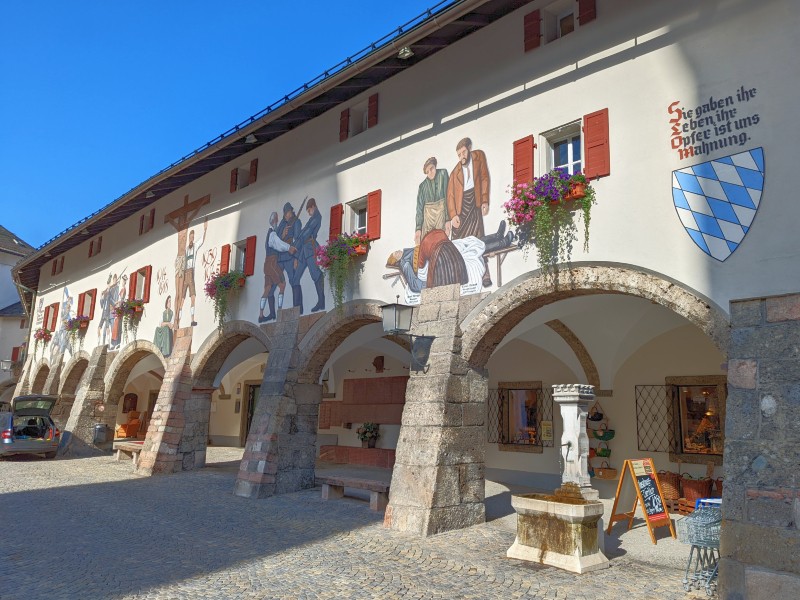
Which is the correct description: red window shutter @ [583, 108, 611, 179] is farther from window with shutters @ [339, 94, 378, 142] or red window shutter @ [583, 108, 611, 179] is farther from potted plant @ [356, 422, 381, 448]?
potted plant @ [356, 422, 381, 448]

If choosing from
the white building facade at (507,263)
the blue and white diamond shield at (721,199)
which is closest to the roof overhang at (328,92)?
the white building facade at (507,263)

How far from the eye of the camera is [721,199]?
612 cm

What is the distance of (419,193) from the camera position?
368 inches

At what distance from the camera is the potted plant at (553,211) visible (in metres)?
7.23

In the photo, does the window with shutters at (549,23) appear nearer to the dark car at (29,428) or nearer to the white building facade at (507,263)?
the white building facade at (507,263)

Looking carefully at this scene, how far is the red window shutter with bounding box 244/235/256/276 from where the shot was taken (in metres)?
12.6

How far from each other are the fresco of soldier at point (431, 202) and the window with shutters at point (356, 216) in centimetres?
161

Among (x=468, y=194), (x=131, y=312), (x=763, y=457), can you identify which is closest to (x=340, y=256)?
(x=468, y=194)

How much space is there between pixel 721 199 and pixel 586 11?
120 inches

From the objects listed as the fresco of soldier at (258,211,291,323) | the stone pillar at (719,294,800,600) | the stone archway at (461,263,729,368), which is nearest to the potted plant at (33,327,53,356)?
the fresco of soldier at (258,211,291,323)

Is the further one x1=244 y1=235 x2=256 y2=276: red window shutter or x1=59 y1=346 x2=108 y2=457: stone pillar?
x1=59 y1=346 x2=108 y2=457: stone pillar

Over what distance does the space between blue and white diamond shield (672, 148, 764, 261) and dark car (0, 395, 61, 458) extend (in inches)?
635

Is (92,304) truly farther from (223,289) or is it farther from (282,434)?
(282,434)

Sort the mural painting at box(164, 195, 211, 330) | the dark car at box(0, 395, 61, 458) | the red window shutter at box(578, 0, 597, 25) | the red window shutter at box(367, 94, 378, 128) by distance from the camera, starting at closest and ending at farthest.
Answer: the red window shutter at box(578, 0, 597, 25), the red window shutter at box(367, 94, 378, 128), the mural painting at box(164, 195, 211, 330), the dark car at box(0, 395, 61, 458)
